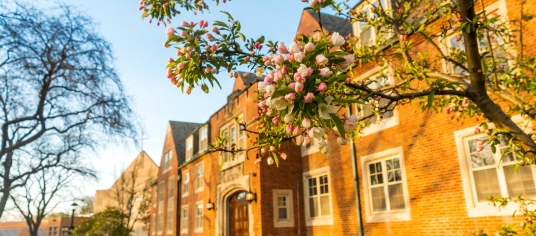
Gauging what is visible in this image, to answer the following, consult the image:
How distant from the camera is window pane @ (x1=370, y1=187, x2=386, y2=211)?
11.3m

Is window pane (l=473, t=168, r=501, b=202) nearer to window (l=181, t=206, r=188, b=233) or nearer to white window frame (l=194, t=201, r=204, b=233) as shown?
white window frame (l=194, t=201, r=204, b=233)

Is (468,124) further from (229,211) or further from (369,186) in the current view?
(229,211)

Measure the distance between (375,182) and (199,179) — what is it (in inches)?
526

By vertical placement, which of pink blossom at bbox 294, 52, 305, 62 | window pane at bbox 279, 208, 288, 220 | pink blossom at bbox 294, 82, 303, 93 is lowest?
window pane at bbox 279, 208, 288, 220

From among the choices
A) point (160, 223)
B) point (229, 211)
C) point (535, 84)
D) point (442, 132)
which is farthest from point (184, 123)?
point (535, 84)

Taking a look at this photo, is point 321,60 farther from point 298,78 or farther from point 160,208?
point 160,208

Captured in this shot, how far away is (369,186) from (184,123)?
24.0 m

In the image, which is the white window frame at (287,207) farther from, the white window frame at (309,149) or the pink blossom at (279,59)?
the pink blossom at (279,59)

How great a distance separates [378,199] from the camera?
11445 millimetres

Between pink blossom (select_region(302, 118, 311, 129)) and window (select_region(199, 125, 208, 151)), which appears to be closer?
pink blossom (select_region(302, 118, 311, 129))

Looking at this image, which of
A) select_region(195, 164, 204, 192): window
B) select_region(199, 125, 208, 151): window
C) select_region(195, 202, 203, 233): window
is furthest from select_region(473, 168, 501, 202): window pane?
select_region(199, 125, 208, 151): window

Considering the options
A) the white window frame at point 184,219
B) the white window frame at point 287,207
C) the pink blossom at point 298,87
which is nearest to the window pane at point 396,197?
the white window frame at point 287,207

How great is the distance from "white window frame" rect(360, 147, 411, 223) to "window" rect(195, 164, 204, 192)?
12254 millimetres

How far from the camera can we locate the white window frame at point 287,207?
1445 centimetres
